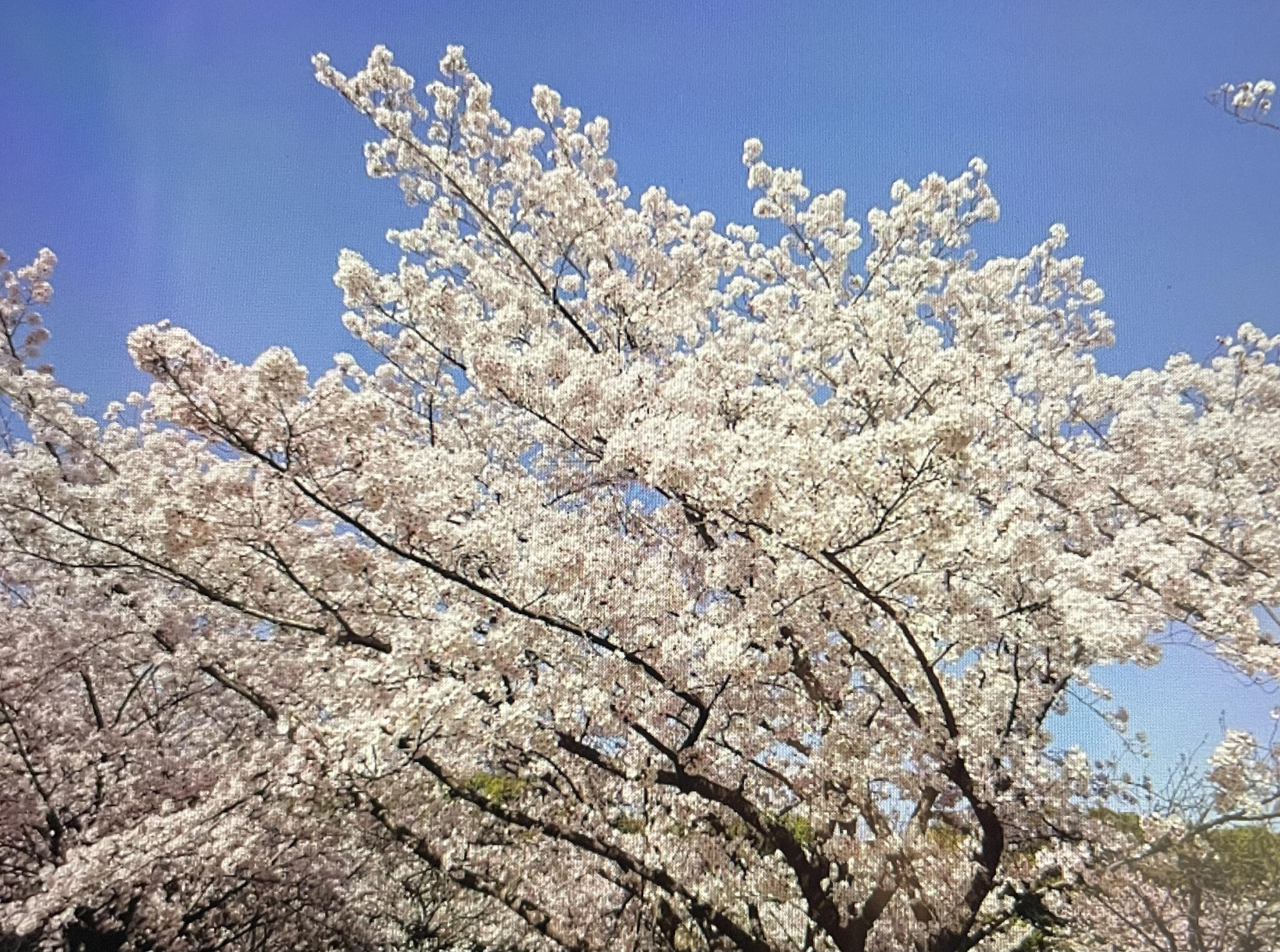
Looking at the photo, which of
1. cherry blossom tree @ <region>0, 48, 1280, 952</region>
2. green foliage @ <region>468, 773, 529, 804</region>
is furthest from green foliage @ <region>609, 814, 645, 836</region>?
green foliage @ <region>468, 773, 529, 804</region>

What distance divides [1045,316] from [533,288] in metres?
4.83

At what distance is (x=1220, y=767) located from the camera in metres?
3.42

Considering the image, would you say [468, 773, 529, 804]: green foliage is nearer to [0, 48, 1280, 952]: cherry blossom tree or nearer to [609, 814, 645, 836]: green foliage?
[0, 48, 1280, 952]: cherry blossom tree

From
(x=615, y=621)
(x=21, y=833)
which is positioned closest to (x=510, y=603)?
(x=615, y=621)

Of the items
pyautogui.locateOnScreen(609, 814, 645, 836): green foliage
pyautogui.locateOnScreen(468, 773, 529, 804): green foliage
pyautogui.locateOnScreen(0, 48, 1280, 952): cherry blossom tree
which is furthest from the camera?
pyautogui.locateOnScreen(468, 773, 529, 804): green foliage

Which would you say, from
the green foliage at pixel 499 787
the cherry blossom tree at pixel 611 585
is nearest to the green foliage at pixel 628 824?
the cherry blossom tree at pixel 611 585

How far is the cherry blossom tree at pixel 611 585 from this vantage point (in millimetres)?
3240

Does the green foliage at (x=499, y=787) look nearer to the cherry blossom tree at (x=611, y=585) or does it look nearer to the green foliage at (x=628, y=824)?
the cherry blossom tree at (x=611, y=585)

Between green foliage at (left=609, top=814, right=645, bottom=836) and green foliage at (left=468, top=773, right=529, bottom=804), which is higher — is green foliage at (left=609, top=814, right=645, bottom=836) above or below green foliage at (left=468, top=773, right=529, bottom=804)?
above

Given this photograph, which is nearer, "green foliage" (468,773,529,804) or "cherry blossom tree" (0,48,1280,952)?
"cherry blossom tree" (0,48,1280,952)

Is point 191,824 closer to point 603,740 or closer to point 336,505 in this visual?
point 336,505

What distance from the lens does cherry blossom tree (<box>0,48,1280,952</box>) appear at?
10.6ft

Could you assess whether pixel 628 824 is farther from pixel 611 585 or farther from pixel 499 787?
pixel 611 585

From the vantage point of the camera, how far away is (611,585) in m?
3.85
